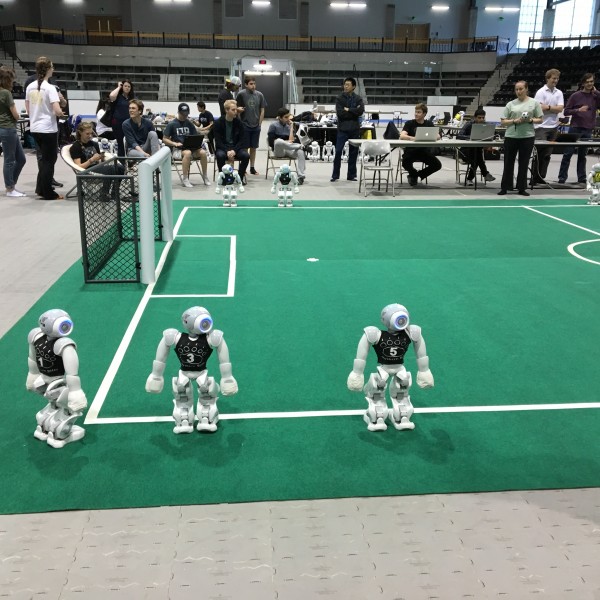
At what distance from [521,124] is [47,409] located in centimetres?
1049

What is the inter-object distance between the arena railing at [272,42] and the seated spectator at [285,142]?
86.0 ft

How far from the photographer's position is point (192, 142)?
1284 centimetres

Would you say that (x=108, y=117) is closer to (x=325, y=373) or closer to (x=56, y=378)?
(x=325, y=373)

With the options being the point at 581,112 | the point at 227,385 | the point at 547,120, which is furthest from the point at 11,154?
the point at 581,112

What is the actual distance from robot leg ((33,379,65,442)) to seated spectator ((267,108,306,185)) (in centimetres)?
1023

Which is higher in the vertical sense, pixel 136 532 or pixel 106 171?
pixel 106 171

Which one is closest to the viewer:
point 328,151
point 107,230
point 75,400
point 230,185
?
point 75,400

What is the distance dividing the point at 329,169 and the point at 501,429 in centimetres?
1353

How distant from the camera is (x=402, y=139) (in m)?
13.3

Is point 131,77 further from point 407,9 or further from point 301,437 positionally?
point 301,437

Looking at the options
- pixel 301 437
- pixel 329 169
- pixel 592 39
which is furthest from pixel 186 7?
pixel 301 437

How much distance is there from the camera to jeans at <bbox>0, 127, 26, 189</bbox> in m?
10.8

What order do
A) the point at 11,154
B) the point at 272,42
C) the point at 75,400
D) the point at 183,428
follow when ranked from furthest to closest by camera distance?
the point at 272,42
the point at 11,154
the point at 183,428
the point at 75,400

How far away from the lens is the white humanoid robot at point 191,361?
363cm
